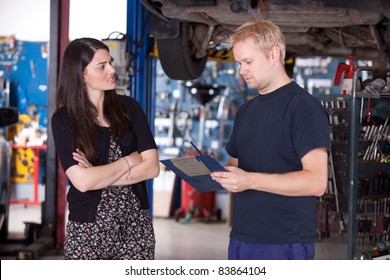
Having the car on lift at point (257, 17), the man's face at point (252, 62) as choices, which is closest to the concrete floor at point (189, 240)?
the car on lift at point (257, 17)

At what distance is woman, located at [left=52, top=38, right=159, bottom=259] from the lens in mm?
2361

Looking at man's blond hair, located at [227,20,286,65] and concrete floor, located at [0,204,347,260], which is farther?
concrete floor, located at [0,204,347,260]

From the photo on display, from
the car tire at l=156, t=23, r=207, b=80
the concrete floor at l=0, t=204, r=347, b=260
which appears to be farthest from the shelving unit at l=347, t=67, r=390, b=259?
the car tire at l=156, t=23, r=207, b=80

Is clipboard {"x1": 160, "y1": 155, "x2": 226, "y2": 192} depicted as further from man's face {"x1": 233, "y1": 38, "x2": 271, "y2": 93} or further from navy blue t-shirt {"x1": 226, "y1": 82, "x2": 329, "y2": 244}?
man's face {"x1": 233, "y1": 38, "x2": 271, "y2": 93}

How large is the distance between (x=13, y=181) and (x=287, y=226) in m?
6.43

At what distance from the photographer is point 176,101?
8578 millimetres

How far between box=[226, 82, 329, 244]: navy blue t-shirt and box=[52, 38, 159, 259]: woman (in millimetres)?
454

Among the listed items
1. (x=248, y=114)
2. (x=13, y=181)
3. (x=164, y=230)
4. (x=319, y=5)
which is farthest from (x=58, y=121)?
(x=13, y=181)

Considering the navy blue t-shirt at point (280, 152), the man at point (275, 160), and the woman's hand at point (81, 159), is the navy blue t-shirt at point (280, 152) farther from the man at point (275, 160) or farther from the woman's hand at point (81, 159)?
the woman's hand at point (81, 159)

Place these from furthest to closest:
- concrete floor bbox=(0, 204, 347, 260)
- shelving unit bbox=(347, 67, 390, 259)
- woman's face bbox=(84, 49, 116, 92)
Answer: concrete floor bbox=(0, 204, 347, 260), shelving unit bbox=(347, 67, 390, 259), woman's face bbox=(84, 49, 116, 92)

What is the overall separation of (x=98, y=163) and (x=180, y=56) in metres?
2.54

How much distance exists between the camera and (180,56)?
16.0 feet
